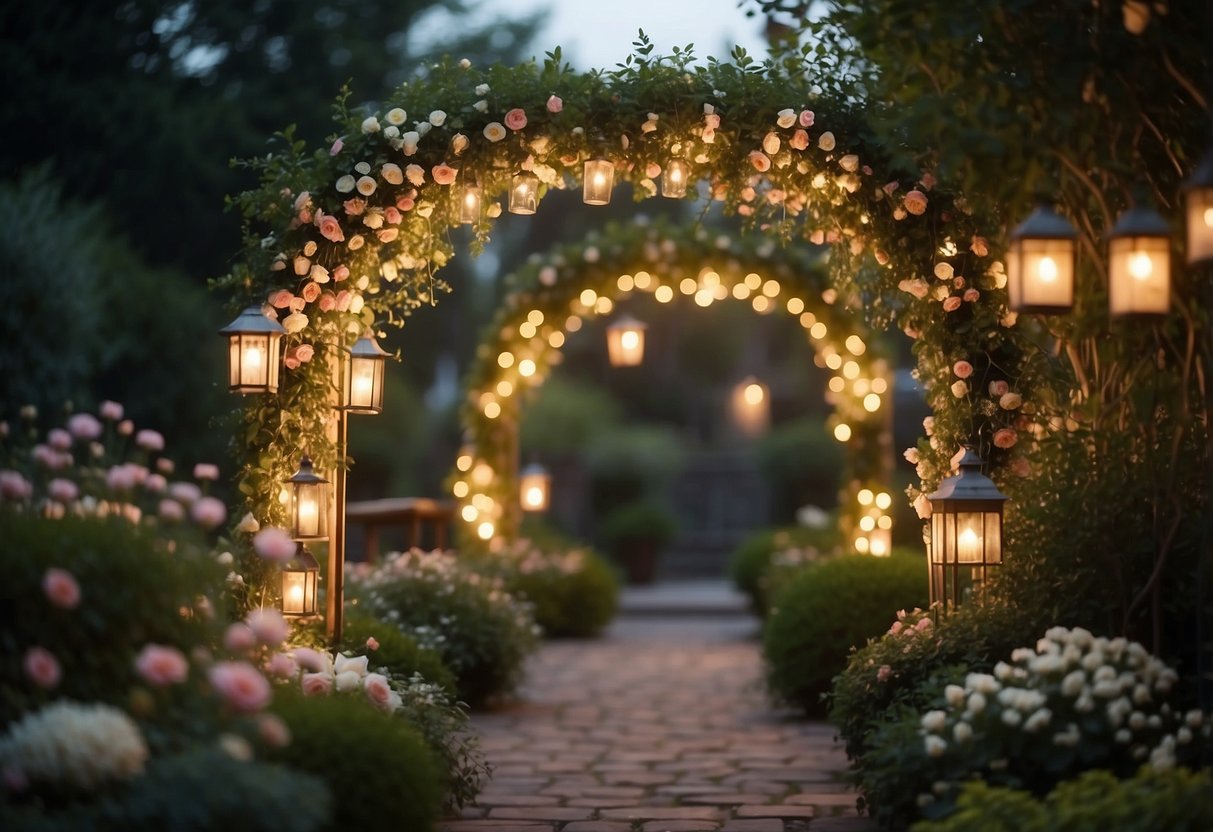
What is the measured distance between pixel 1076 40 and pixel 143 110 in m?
12.5

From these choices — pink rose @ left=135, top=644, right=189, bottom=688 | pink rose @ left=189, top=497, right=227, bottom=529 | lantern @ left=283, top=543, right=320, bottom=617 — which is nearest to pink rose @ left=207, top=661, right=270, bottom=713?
pink rose @ left=135, top=644, right=189, bottom=688

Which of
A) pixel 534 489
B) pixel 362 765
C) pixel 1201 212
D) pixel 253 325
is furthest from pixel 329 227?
pixel 534 489

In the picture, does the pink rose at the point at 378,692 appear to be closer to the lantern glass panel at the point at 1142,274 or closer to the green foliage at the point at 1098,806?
the green foliage at the point at 1098,806

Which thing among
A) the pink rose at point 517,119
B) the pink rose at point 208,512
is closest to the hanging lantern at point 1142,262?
the pink rose at point 517,119

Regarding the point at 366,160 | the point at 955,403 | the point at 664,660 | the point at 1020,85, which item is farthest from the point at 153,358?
the point at 1020,85

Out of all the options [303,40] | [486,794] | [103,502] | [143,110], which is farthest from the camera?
[303,40]

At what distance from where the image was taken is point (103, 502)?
420 cm

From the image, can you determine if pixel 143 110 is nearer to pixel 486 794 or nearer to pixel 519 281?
pixel 519 281

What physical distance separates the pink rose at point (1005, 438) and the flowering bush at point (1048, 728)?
126 centimetres

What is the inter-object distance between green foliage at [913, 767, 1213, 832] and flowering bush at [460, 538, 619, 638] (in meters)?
7.37

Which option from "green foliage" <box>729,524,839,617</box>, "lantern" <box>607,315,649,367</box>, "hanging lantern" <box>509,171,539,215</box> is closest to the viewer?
"hanging lantern" <box>509,171,539,215</box>

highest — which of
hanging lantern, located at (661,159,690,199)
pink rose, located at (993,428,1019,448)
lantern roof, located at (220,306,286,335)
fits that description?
hanging lantern, located at (661,159,690,199)

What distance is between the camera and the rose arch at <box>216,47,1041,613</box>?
585cm

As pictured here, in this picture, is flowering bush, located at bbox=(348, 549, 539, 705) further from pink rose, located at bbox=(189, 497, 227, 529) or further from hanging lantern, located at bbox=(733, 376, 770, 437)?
hanging lantern, located at bbox=(733, 376, 770, 437)
